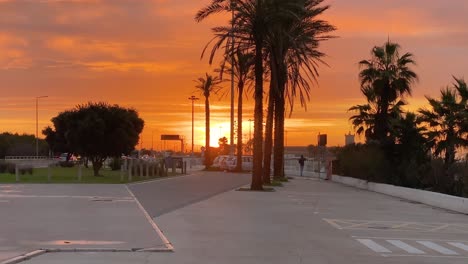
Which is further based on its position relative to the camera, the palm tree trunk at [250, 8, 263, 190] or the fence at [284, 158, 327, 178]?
the fence at [284, 158, 327, 178]

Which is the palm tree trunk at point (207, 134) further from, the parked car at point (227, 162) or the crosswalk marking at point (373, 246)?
the crosswalk marking at point (373, 246)

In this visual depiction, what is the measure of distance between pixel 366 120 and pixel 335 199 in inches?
654

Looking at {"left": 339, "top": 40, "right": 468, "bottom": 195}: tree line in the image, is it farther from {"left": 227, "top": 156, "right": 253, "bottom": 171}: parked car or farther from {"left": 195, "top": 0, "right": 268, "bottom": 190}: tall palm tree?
{"left": 227, "top": 156, "right": 253, "bottom": 171}: parked car

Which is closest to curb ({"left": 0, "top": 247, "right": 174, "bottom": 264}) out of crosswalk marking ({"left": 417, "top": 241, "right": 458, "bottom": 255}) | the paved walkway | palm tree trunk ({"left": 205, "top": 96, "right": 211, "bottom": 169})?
the paved walkway

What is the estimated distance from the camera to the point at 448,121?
30.9 meters

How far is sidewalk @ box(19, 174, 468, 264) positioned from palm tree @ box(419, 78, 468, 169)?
608cm

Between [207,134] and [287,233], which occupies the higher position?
[207,134]

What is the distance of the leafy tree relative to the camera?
4325 centimetres

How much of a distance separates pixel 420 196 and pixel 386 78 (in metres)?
15.2

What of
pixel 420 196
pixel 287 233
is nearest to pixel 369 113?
pixel 420 196

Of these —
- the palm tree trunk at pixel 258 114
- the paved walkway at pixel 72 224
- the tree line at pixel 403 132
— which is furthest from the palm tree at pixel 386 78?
the paved walkway at pixel 72 224

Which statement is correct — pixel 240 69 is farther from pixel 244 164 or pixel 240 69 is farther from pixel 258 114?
pixel 244 164

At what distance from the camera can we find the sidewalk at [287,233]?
448 inches

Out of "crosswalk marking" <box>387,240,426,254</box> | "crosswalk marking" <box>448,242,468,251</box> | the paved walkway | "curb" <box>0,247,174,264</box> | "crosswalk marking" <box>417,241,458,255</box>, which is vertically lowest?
"crosswalk marking" <box>448,242,468,251</box>
